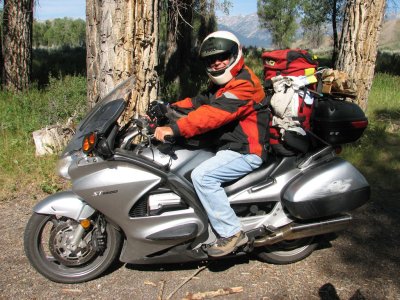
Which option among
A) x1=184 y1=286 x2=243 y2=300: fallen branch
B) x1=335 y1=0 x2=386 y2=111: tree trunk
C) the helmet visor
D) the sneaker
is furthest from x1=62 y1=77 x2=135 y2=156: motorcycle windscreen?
x1=335 y1=0 x2=386 y2=111: tree trunk

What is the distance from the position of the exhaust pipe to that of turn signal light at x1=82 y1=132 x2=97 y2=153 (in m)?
1.57

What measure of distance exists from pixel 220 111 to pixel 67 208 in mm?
1425

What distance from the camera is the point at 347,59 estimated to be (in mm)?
7078

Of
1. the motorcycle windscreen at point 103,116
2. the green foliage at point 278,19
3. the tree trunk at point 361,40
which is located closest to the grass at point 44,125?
the tree trunk at point 361,40

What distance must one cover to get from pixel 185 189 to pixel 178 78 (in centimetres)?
848

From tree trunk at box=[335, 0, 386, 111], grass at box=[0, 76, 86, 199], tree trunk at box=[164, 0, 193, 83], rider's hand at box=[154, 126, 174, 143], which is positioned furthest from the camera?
tree trunk at box=[164, 0, 193, 83]

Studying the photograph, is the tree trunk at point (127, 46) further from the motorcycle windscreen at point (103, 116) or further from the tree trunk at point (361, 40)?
the tree trunk at point (361, 40)

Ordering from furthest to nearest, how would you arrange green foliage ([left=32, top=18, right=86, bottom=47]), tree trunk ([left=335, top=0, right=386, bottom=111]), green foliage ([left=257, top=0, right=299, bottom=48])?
green foliage ([left=32, top=18, right=86, bottom=47]) < green foliage ([left=257, top=0, right=299, bottom=48]) < tree trunk ([left=335, top=0, right=386, bottom=111])

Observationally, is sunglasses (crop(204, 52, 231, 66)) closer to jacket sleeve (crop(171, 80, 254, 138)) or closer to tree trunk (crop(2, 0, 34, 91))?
jacket sleeve (crop(171, 80, 254, 138))

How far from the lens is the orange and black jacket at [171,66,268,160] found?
11.1 feet

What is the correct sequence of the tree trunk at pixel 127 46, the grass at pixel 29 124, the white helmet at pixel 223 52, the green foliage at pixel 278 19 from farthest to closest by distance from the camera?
the green foliage at pixel 278 19, the grass at pixel 29 124, the tree trunk at pixel 127 46, the white helmet at pixel 223 52

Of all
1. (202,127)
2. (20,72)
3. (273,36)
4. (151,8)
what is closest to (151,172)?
(202,127)

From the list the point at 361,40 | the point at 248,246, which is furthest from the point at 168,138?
the point at 361,40

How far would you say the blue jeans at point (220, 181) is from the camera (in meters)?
3.45
